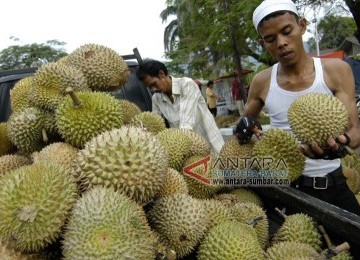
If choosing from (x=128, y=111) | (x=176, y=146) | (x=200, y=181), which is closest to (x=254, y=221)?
(x=200, y=181)

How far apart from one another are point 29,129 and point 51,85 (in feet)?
0.87

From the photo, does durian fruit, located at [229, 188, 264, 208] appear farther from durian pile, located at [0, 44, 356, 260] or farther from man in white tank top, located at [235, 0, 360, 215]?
man in white tank top, located at [235, 0, 360, 215]

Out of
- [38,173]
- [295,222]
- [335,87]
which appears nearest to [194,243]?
[295,222]

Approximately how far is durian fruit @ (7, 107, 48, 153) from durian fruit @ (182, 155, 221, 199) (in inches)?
32.0

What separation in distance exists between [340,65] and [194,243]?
5.45ft

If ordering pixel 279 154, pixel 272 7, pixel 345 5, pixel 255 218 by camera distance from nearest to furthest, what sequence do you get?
pixel 255 218
pixel 279 154
pixel 272 7
pixel 345 5

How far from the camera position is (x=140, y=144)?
1584 mm

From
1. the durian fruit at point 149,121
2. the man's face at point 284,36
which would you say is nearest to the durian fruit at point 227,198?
the durian fruit at point 149,121

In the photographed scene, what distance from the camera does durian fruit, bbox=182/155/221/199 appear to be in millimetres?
2133

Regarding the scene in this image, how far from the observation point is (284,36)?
2527mm

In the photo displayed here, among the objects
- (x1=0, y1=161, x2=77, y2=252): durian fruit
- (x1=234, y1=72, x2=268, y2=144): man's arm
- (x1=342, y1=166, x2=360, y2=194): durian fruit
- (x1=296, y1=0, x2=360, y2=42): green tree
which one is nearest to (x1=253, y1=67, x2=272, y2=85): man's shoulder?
(x1=234, y1=72, x2=268, y2=144): man's arm

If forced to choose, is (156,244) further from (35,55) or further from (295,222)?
(35,55)

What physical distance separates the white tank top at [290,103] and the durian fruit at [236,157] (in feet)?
1.49

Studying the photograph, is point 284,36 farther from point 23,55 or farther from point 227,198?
point 23,55
